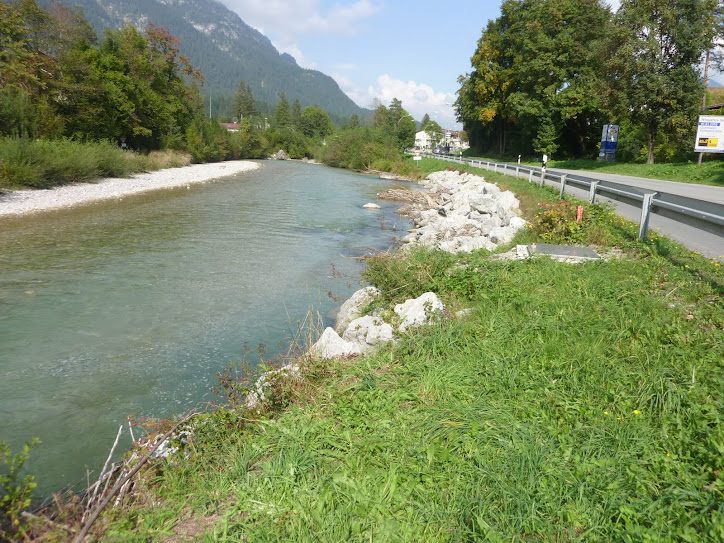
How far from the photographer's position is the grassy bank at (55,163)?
20.2 meters

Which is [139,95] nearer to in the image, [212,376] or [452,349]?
[212,376]

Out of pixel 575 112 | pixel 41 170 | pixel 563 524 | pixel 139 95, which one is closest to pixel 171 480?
pixel 563 524

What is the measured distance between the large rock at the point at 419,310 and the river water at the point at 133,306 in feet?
5.97

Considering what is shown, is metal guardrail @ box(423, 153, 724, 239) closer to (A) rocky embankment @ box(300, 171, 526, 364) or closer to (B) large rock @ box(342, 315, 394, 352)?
(A) rocky embankment @ box(300, 171, 526, 364)

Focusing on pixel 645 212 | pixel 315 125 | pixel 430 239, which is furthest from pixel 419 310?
pixel 315 125

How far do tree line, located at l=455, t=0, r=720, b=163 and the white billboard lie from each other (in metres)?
5.04

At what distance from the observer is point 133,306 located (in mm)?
9328

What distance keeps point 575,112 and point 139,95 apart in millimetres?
34553

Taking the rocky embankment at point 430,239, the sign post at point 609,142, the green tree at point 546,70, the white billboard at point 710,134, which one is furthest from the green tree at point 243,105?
the white billboard at point 710,134

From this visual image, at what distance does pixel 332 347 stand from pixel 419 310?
140cm

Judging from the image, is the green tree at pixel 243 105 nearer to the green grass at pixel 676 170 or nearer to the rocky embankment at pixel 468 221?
the rocky embankment at pixel 468 221

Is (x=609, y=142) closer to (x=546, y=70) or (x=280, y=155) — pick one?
(x=546, y=70)

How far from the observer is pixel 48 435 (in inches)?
208

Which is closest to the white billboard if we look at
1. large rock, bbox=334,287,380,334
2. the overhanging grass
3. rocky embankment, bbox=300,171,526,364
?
rocky embankment, bbox=300,171,526,364
